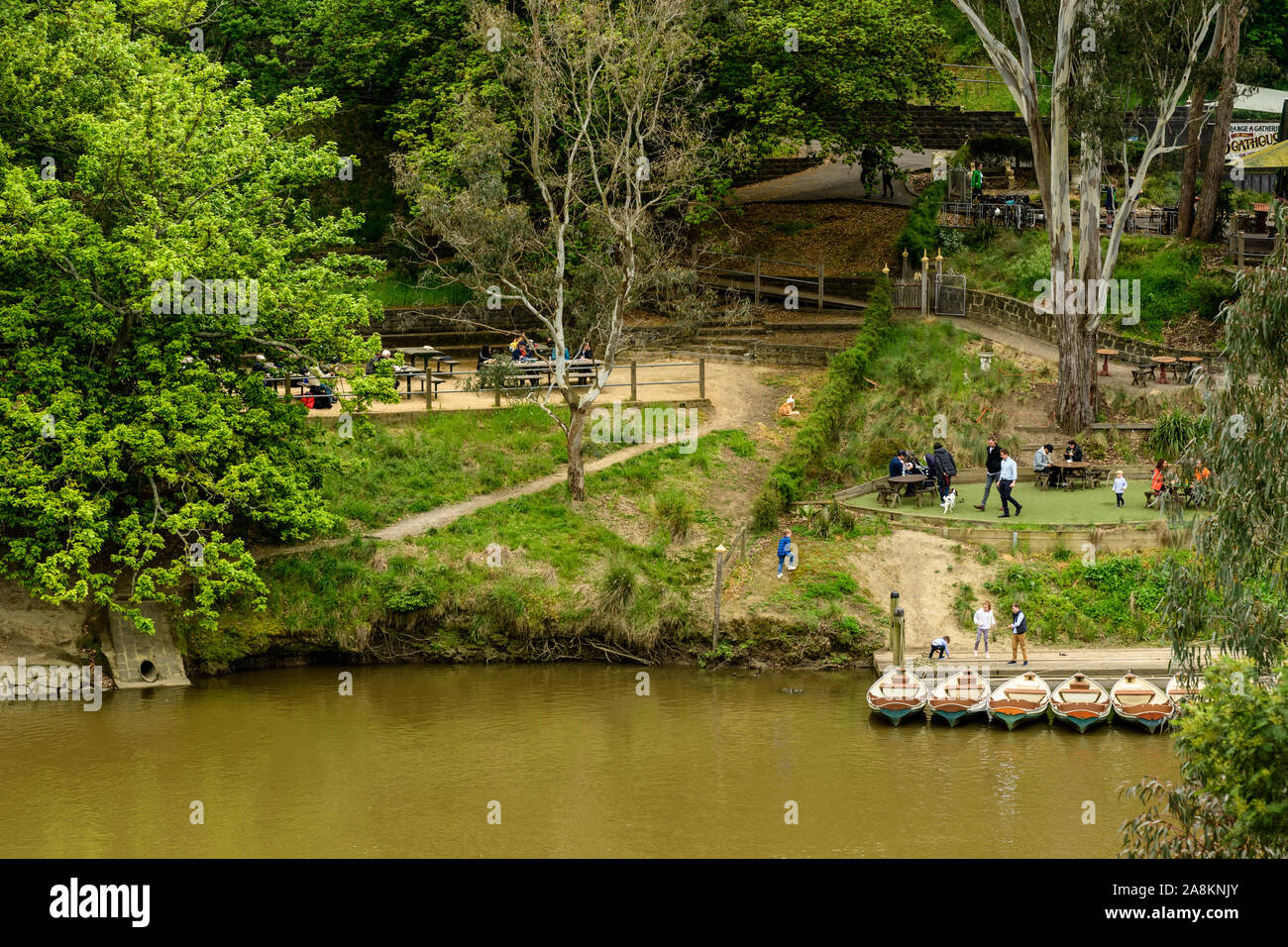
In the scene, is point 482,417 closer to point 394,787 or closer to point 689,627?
point 689,627

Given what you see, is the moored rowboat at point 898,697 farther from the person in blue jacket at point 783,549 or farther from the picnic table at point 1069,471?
the picnic table at point 1069,471

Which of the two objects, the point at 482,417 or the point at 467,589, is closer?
the point at 467,589

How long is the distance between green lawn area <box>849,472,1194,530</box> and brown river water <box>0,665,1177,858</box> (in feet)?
16.3

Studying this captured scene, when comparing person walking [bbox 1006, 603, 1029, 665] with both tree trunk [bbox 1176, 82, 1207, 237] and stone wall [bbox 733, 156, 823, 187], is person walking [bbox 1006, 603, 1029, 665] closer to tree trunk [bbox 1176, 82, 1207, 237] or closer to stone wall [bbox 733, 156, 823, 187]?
tree trunk [bbox 1176, 82, 1207, 237]

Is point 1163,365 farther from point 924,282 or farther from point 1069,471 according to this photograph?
point 924,282

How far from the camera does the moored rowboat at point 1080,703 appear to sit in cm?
2659

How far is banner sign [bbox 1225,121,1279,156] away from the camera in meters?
48.3

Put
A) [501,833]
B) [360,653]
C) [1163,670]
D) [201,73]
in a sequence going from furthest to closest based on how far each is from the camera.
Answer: [201,73] → [360,653] → [1163,670] → [501,833]

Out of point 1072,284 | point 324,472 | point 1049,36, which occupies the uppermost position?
point 1049,36

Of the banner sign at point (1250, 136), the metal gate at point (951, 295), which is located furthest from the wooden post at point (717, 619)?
the banner sign at point (1250, 136)

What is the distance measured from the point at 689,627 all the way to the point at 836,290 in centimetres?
1775

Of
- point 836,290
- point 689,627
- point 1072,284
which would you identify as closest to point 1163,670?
point 689,627

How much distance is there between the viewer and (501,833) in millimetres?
22734

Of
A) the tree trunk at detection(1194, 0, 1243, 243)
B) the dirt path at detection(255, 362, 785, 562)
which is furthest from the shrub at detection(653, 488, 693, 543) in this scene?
the tree trunk at detection(1194, 0, 1243, 243)
